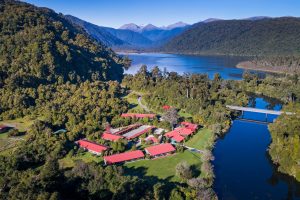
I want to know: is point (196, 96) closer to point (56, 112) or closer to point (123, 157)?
point (56, 112)

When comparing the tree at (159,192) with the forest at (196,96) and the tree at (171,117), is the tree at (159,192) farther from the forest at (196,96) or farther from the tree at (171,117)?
the forest at (196,96)

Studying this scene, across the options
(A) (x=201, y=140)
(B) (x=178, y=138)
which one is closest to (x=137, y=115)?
(B) (x=178, y=138)

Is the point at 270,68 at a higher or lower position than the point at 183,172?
higher

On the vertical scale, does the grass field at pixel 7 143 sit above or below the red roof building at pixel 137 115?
below

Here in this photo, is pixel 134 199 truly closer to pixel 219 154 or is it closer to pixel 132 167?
pixel 132 167

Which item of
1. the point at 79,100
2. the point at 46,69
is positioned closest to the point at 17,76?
the point at 46,69

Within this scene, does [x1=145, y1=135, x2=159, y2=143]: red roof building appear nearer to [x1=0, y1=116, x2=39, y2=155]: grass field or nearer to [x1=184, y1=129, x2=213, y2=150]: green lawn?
[x1=184, y1=129, x2=213, y2=150]: green lawn

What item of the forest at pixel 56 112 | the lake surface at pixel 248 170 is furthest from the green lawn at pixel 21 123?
the lake surface at pixel 248 170

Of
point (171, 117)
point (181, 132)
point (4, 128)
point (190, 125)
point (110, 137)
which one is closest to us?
point (110, 137)

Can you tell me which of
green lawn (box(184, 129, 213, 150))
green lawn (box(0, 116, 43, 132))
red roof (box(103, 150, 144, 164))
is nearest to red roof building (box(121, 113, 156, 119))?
green lawn (box(184, 129, 213, 150))
